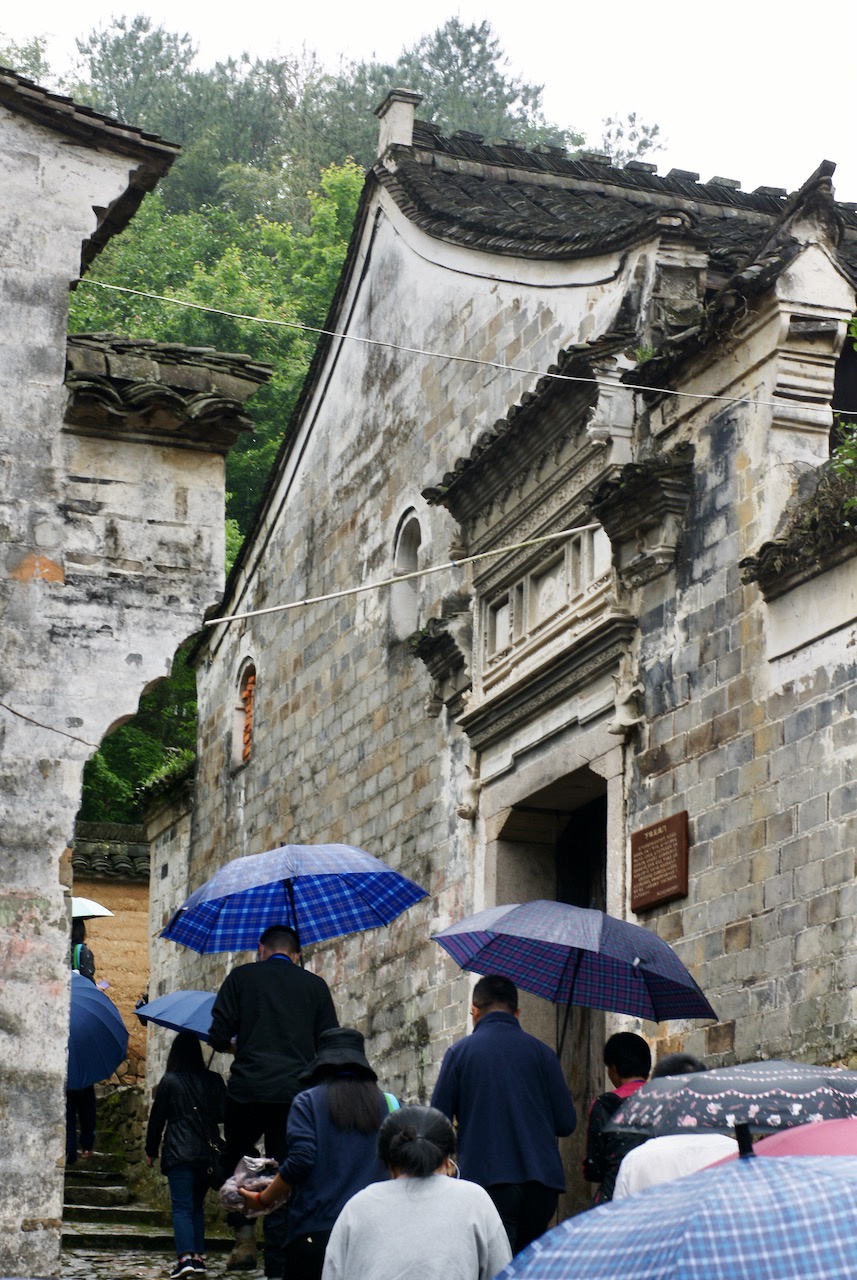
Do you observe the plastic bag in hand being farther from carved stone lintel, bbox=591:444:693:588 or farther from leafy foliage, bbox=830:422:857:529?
carved stone lintel, bbox=591:444:693:588

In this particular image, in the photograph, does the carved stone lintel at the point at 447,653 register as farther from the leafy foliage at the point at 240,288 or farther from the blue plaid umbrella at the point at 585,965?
the leafy foliage at the point at 240,288

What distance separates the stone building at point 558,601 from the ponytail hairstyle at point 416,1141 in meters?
4.19

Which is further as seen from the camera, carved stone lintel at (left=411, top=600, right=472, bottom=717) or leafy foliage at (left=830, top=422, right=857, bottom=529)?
carved stone lintel at (left=411, top=600, right=472, bottom=717)

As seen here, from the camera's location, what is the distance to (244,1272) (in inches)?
435

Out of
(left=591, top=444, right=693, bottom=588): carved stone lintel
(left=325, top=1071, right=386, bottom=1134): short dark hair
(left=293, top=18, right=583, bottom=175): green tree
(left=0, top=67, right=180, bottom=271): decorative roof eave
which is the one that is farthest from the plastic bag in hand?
(left=293, top=18, right=583, bottom=175): green tree

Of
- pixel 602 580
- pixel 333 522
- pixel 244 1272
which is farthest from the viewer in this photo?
pixel 333 522

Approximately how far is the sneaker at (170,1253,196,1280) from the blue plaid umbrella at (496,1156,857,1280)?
646 cm

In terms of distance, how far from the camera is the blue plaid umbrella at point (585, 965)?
351 inches

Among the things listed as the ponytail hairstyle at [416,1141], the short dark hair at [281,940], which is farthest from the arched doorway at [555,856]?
the ponytail hairstyle at [416,1141]

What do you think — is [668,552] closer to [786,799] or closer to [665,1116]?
[786,799]

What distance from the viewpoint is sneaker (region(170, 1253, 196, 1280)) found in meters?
9.93

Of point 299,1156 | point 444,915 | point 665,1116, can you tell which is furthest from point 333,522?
point 665,1116

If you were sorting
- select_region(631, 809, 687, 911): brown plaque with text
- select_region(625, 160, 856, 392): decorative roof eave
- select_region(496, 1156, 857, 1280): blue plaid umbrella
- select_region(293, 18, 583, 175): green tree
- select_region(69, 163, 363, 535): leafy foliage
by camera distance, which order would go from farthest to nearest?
select_region(293, 18, 583, 175): green tree
select_region(69, 163, 363, 535): leafy foliage
select_region(631, 809, 687, 911): brown plaque with text
select_region(625, 160, 856, 392): decorative roof eave
select_region(496, 1156, 857, 1280): blue plaid umbrella

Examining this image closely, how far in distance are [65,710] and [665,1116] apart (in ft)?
15.2
